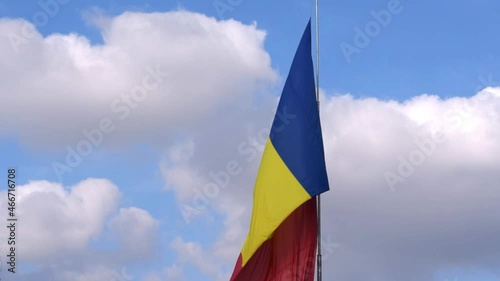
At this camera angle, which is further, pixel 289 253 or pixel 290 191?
pixel 289 253

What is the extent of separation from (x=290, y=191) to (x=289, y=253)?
2.06 meters

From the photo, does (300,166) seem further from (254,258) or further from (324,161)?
(254,258)

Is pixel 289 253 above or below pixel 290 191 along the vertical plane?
below

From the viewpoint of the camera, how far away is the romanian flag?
29.5m

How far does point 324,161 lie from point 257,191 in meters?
2.29

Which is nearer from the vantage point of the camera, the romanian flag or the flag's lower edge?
the romanian flag

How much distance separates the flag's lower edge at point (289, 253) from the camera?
3006 centimetres

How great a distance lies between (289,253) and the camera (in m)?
30.3

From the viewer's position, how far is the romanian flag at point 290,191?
29516mm

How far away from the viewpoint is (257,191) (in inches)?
1194

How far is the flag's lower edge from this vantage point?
3006 cm

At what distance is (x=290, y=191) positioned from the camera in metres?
29.6

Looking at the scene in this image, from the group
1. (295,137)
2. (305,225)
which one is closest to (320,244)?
(305,225)

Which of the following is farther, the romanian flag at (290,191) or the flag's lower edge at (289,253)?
the flag's lower edge at (289,253)
